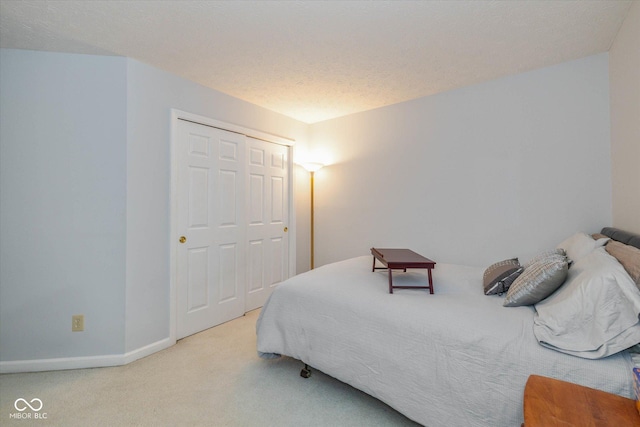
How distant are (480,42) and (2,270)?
3.89 metres

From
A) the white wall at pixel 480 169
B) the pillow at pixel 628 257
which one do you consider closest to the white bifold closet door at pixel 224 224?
the white wall at pixel 480 169

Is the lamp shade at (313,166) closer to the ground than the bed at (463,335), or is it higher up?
higher up

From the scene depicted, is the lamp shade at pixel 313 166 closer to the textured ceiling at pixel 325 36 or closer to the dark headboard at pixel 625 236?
the textured ceiling at pixel 325 36

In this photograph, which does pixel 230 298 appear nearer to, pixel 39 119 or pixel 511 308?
pixel 39 119

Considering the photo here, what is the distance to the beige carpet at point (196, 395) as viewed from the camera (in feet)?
5.37

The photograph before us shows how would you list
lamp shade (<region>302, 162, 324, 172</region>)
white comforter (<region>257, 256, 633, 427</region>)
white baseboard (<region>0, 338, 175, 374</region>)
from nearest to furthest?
white comforter (<region>257, 256, 633, 427</region>) < white baseboard (<region>0, 338, 175, 374</region>) < lamp shade (<region>302, 162, 324, 172</region>)

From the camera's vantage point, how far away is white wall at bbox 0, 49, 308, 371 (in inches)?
83.7

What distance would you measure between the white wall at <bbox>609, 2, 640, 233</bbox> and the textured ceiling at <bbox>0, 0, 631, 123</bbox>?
14cm

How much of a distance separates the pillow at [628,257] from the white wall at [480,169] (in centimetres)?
98

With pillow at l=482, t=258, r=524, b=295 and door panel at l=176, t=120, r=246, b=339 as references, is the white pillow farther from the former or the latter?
door panel at l=176, t=120, r=246, b=339

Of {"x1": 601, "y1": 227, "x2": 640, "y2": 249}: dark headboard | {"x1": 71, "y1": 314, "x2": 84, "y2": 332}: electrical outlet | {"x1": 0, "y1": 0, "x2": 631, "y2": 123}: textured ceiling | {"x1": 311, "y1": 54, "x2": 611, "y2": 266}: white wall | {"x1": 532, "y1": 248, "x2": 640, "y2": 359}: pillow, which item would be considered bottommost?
{"x1": 71, "y1": 314, "x2": 84, "y2": 332}: electrical outlet

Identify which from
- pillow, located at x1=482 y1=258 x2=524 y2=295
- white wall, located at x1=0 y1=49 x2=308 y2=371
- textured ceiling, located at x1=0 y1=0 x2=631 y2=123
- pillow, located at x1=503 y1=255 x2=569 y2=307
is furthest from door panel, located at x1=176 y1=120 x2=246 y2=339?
pillow, located at x1=503 y1=255 x2=569 y2=307

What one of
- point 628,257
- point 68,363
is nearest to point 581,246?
point 628,257

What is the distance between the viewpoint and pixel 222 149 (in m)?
3.00
